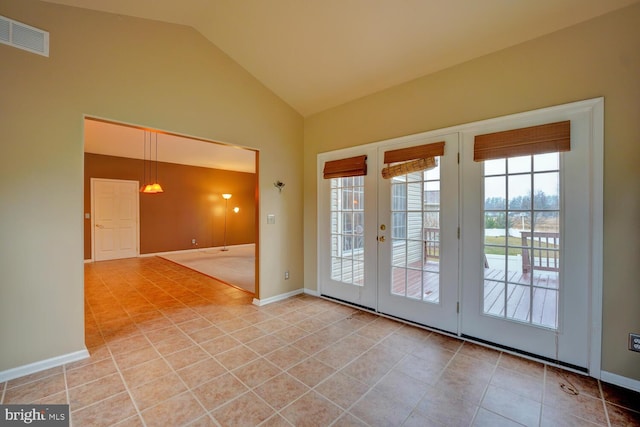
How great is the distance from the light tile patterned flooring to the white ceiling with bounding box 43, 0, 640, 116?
2.84 meters

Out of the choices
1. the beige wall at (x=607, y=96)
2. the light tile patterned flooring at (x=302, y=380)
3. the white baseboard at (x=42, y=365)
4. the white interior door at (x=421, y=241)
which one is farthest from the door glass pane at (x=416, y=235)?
the white baseboard at (x=42, y=365)

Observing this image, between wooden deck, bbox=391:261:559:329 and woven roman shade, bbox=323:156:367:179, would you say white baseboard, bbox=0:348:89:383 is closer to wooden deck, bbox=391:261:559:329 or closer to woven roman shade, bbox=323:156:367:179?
woven roman shade, bbox=323:156:367:179

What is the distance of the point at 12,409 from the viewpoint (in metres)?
1.80

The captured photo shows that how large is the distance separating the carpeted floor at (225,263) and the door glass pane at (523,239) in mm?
3431

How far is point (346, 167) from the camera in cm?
364

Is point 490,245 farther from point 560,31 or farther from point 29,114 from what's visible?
point 29,114

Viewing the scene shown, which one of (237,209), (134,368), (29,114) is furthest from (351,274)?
(237,209)

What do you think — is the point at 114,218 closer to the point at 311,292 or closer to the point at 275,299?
the point at 275,299

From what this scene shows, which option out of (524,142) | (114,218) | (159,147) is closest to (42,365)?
(524,142)

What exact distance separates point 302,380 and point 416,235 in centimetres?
189

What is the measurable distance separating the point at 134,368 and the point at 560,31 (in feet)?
14.8

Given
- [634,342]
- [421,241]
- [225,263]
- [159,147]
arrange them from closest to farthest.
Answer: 1. [634,342]
2. [421,241]
3. [159,147]
4. [225,263]

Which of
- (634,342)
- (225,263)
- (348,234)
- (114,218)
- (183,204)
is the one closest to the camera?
(634,342)

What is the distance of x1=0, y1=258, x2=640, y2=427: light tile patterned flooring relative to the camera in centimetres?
175
